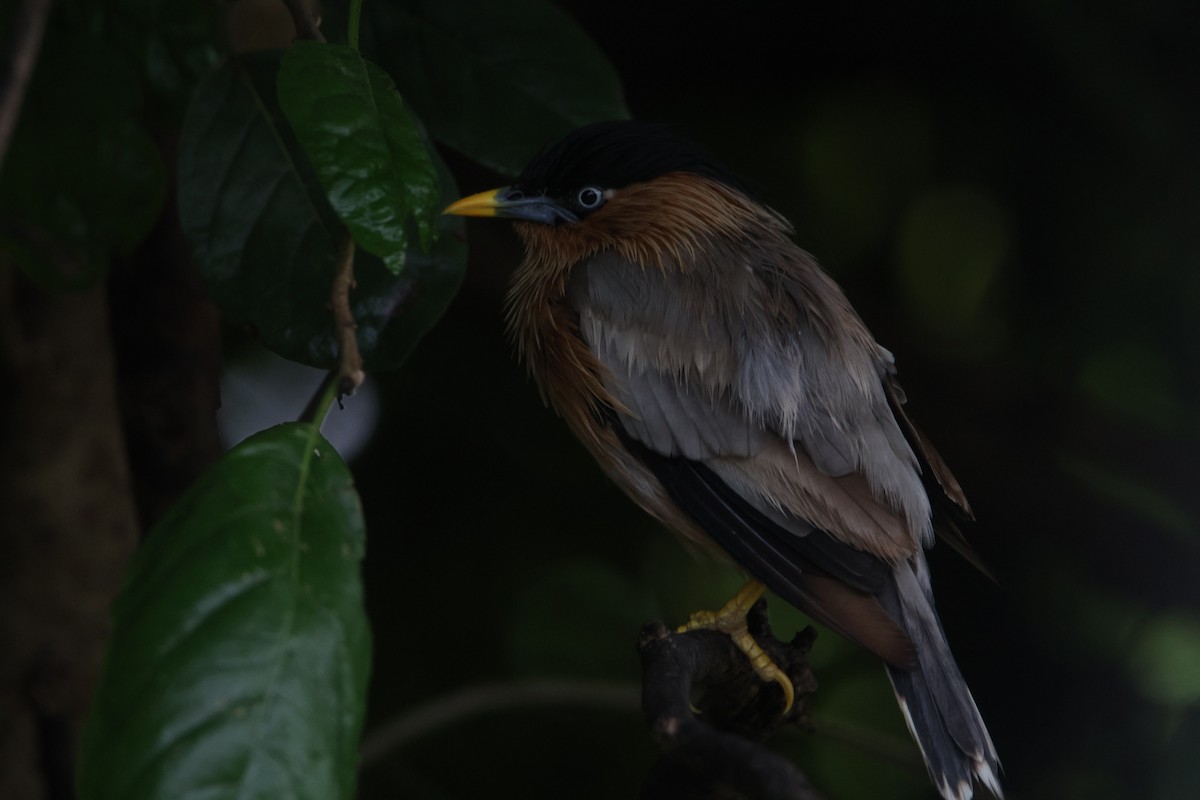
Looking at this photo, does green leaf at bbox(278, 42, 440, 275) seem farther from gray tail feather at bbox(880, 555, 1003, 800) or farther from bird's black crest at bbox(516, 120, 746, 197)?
gray tail feather at bbox(880, 555, 1003, 800)

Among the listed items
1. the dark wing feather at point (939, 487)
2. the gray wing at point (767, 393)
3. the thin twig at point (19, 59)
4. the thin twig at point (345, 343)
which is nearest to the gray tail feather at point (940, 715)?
the gray wing at point (767, 393)

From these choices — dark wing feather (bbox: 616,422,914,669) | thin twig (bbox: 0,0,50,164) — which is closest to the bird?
dark wing feather (bbox: 616,422,914,669)

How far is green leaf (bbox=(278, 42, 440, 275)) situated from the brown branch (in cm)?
64

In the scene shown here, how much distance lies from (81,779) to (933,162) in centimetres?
324

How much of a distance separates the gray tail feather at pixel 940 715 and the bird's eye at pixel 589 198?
1.07m

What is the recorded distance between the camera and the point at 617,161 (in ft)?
9.00

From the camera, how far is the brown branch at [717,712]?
1.18m

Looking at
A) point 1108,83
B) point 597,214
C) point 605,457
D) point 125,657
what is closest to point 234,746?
point 125,657

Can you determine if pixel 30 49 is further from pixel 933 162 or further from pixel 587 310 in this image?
pixel 933 162

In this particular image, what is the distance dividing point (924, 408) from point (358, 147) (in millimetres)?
2589

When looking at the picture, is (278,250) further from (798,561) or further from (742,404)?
(798,561)

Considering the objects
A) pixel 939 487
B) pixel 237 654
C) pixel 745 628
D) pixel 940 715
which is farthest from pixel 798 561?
pixel 237 654

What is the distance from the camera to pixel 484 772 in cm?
381

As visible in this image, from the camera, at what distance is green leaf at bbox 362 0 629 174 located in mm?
2375
